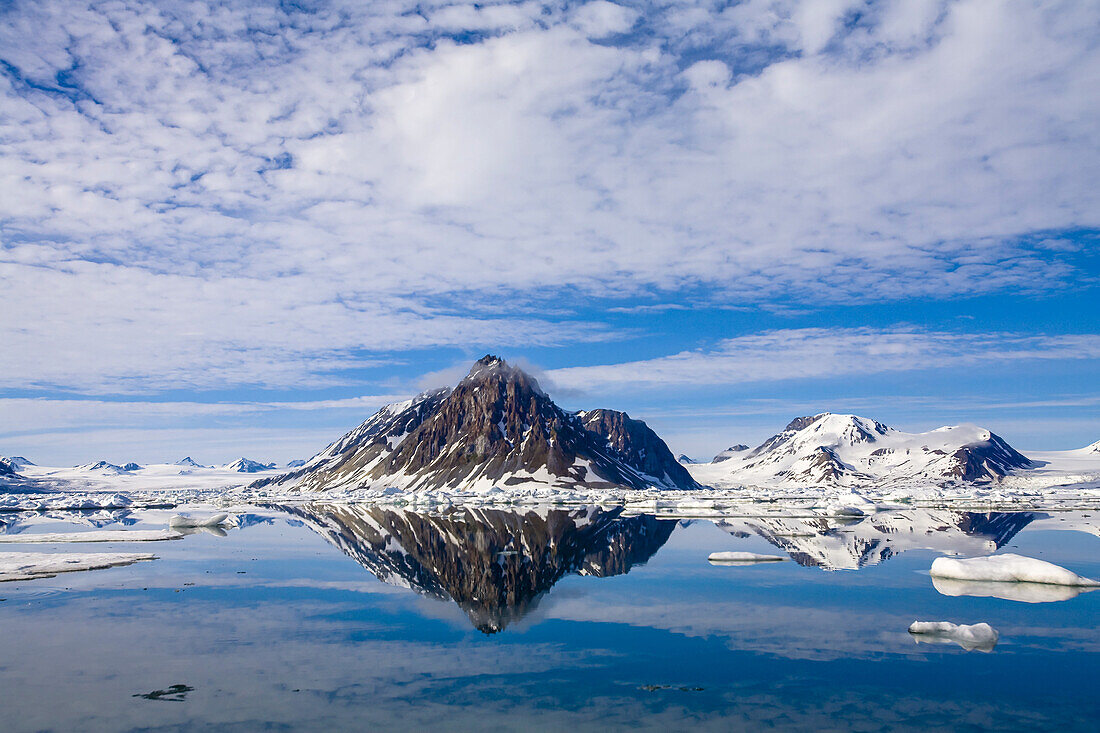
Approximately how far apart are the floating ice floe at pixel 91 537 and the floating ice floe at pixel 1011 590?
77019 mm

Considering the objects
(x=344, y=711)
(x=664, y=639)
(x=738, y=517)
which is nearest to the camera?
(x=344, y=711)

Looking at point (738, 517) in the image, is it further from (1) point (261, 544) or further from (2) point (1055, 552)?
(1) point (261, 544)

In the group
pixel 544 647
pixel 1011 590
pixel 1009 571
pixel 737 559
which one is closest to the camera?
pixel 544 647

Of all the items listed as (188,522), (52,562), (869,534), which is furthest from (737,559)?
(188,522)

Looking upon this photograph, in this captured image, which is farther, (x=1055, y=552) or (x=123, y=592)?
(x=1055, y=552)

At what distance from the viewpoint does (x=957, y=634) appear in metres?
27.5

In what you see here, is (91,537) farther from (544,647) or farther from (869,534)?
(869,534)

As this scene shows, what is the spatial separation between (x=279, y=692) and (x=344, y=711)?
3.20 meters

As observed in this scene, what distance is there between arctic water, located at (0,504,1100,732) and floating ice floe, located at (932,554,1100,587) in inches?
69.2

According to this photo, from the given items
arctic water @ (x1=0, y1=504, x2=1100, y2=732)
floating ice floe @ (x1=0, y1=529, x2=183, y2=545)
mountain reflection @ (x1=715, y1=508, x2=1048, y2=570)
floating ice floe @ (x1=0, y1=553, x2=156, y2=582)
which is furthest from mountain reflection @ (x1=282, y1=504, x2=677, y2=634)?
floating ice floe @ (x1=0, y1=529, x2=183, y2=545)

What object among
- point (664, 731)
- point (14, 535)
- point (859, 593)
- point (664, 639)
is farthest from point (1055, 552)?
point (14, 535)

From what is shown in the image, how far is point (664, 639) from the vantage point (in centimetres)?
2883

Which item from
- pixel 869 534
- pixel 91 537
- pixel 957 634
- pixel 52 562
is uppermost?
pixel 869 534

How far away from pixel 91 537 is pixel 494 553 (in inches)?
2054
